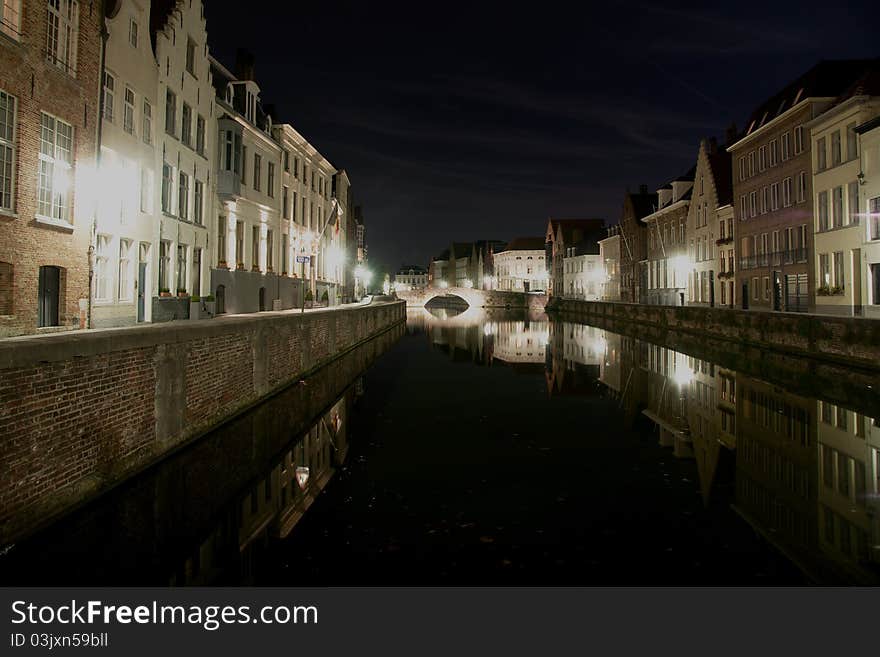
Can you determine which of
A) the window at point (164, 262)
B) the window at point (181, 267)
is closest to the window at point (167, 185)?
the window at point (164, 262)

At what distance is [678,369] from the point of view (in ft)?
Answer: 80.9

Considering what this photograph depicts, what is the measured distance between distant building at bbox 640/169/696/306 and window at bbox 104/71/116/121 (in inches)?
1799

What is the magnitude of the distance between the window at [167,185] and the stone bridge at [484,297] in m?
77.9

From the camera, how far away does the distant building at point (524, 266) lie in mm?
129438

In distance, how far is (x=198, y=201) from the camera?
82.7 feet

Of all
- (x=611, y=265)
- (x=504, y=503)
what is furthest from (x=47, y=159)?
(x=611, y=265)

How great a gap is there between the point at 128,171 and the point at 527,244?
391ft

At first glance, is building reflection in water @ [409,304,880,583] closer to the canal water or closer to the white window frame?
Answer: the canal water

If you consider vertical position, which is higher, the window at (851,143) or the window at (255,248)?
the window at (851,143)

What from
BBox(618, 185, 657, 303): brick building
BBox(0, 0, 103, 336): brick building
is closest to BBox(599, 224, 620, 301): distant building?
BBox(618, 185, 657, 303): brick building

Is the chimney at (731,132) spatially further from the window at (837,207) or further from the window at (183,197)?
the window at (183,197)

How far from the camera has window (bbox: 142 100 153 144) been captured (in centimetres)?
1989

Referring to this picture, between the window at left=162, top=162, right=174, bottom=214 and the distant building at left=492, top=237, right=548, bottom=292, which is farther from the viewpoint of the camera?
the distant building at left=492, top=237, right=548, bottom=292

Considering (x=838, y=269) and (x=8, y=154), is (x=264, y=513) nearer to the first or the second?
(x=8, y=154)
